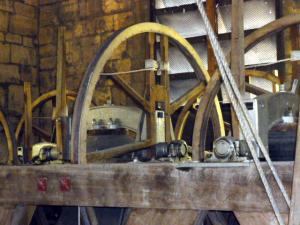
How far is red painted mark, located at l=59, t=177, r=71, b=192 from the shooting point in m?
2.34

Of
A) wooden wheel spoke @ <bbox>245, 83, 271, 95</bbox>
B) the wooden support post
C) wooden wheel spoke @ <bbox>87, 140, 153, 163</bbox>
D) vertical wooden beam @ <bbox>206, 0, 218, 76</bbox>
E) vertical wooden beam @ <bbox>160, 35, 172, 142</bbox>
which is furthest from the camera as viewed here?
vertical wooden beam @ <bbox>206, 0, 218, 76</bbox>

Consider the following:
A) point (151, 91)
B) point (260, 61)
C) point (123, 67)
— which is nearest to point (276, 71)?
point (260, 61)

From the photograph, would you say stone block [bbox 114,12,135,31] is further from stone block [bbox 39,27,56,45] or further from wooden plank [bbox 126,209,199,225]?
wooden plank [bbox 126,209,199,225]

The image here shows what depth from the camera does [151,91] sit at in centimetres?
356

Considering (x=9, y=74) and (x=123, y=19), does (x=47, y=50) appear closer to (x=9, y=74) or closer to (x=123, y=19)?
(x=9, y=74)

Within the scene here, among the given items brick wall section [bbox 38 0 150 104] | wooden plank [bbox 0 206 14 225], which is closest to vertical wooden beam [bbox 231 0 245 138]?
wooden plank [bbox 0 206 14 225]

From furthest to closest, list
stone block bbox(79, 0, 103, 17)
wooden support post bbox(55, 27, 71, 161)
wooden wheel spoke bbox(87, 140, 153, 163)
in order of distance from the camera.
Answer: stone block bbox(79, 0, 103, 17) → wooden support post bbox(55, 27, 71, 161) → wooden wheel spoke bbox(87, 140, 153, 163)

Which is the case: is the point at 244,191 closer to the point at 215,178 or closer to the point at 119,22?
the point at 215,178

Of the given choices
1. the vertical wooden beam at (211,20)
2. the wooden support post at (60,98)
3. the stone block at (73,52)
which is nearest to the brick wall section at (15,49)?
the stone block at (73,52)

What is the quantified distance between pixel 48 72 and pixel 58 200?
16.6 ft

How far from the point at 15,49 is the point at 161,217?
208 inches

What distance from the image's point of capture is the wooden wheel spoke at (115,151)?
3156mm

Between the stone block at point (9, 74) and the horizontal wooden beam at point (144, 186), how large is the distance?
172 inches

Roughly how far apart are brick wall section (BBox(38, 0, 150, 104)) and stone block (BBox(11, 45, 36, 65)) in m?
0.13
